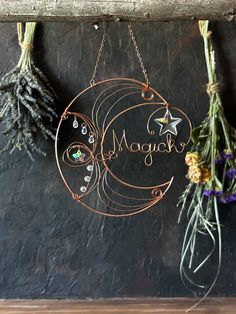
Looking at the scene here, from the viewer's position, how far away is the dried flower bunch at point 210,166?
1011 mm

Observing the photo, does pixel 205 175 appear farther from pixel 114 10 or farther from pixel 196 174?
pixel 114 10

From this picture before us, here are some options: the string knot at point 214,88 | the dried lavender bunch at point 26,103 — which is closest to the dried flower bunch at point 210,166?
the string knot at point 214,88

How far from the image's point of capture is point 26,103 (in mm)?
1005

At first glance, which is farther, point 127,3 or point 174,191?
point 174,191

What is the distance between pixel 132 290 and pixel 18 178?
0.37 meters

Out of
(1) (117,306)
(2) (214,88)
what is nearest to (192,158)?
(2) (214,88)

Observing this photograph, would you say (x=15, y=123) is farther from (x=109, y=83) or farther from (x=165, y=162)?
(x=165, y=162)

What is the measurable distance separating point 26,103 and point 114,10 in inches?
15.0

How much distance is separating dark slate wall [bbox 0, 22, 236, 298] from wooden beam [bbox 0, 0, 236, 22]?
0.39 meters

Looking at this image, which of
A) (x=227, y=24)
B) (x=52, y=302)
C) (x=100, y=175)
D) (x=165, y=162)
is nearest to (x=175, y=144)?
(x=165, y=162)

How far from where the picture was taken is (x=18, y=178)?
43.6 inches

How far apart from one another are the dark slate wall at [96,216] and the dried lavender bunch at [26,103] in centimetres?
3

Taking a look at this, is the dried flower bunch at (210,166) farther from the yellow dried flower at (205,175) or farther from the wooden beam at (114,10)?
the wooden beam at (114,10)

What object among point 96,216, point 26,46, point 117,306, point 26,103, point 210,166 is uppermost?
point 26,46
